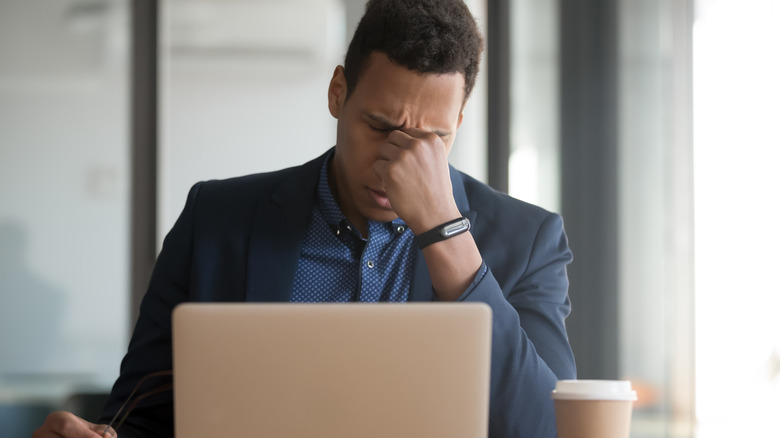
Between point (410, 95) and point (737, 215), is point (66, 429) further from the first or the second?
point (737, 215)

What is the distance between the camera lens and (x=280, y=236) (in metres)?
1.64

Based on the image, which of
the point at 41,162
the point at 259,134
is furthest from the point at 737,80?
the point at 41,162

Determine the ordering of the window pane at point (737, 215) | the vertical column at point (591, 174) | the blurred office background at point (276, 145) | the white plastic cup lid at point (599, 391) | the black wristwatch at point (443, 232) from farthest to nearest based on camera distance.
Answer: the vertical column at point (591, 174)
the blurred office background at point (276, 145)
the window pane at point (737, 215)
the black wristwatch at point (443, 232)
the white plastic cup lid at point (599, 391)

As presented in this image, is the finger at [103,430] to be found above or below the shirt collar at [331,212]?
below

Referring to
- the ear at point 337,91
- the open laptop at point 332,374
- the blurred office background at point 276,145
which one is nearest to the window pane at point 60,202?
the blurred office background at point 276,145

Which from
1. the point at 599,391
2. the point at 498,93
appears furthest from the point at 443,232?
the point at 498,93

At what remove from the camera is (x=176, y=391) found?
0.87 meters

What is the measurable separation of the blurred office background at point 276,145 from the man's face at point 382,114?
136cm

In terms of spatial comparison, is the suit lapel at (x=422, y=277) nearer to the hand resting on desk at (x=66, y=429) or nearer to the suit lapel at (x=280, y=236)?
the suit lapel at (x=280, y=236)

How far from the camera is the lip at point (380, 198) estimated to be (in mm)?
1601

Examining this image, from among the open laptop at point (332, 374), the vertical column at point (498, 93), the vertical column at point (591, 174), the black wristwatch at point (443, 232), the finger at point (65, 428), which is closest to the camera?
the open laptop at point (332, 374)

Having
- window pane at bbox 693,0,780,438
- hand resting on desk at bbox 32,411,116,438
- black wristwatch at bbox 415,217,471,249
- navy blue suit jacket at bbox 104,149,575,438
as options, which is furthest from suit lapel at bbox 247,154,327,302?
window pane at bbox 693,0,780,438

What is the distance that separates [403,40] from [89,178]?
202 cm

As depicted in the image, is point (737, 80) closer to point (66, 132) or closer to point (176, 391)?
point (176, 391)
